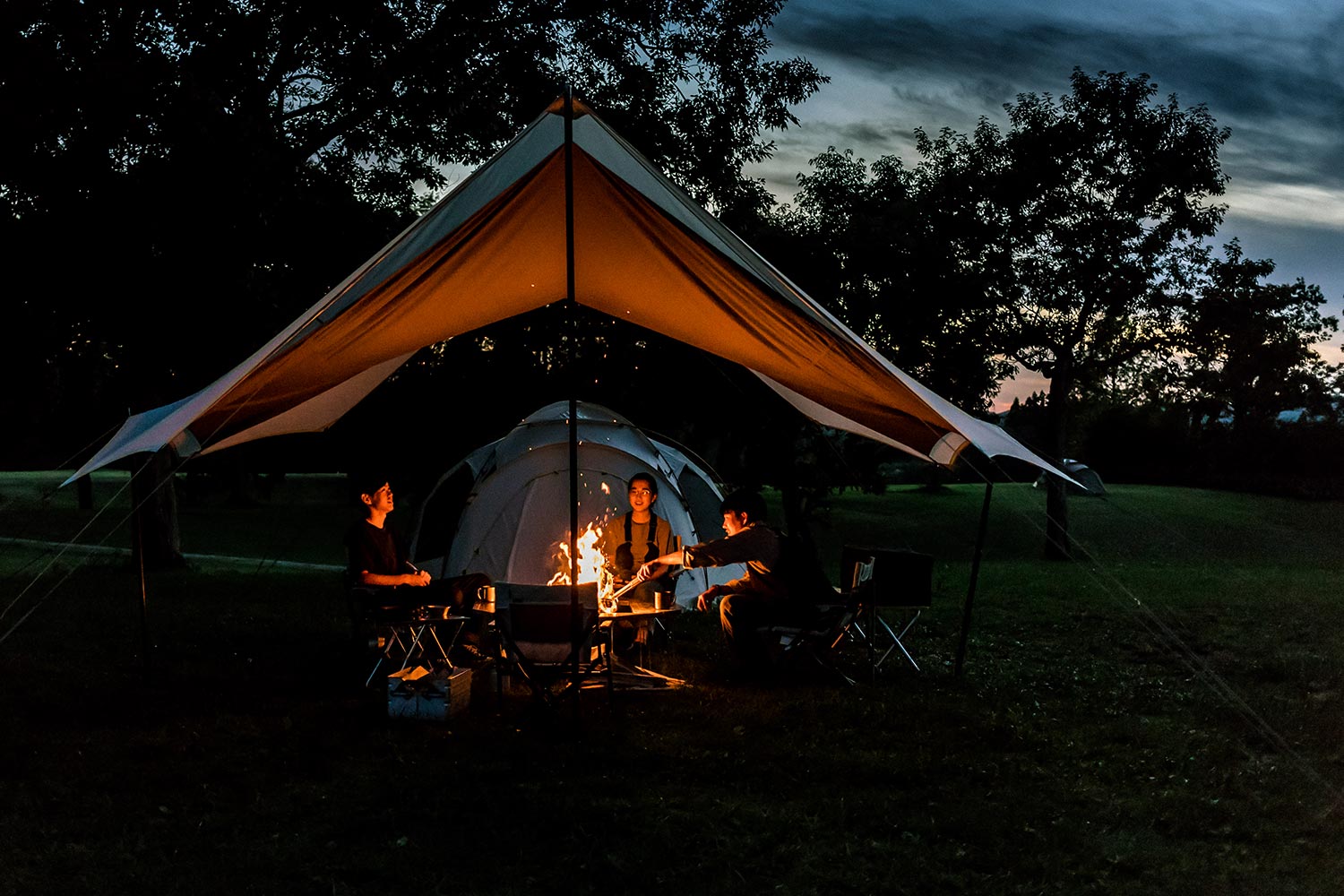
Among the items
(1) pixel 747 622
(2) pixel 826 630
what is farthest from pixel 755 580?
(2) pixel 826 630

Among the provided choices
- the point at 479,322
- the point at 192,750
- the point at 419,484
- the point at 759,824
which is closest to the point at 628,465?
the point at 479,322

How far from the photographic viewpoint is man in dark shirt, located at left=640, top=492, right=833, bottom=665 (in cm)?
754

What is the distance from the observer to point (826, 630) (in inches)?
297

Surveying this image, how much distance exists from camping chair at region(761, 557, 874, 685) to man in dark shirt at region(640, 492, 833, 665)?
0.28 feet

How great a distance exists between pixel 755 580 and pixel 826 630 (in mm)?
564

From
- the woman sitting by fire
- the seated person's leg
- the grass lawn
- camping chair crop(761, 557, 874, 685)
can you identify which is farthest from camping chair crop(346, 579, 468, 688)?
camping chair crop(761, 557, 874, 685)

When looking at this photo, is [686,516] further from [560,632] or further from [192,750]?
[192,750]

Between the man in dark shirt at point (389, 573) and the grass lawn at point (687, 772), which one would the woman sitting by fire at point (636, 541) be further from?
the man in dark shirt at point (389, 573)

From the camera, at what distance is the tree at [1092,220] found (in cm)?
1967

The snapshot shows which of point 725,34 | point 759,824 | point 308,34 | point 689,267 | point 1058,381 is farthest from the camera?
point 1058,381

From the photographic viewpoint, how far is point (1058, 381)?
69.3 feet

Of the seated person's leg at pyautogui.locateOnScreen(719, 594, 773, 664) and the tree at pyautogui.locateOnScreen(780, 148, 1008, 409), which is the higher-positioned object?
the tree at pyautogui.locateOnScreen(780, 148, 1008, 409)

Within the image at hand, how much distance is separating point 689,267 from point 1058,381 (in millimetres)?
16444

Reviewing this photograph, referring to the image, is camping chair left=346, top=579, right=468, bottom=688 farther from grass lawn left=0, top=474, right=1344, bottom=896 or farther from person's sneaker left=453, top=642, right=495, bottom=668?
grass lawn left=0, top=474, right=1344, bottom=896
